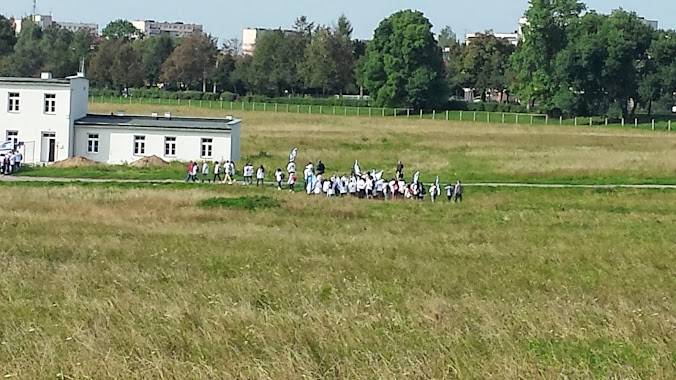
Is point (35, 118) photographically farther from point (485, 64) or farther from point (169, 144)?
point (485, 64)

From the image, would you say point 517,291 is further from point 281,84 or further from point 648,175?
point 281,84

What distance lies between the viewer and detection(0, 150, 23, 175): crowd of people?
159ft

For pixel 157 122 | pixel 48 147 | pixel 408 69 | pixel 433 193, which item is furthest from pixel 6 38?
pixel 433 193

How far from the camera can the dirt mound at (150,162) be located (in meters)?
52.3

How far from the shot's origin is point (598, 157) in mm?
60219

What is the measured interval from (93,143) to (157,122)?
3562 mm

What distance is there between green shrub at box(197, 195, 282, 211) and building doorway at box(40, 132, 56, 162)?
67.8 feet

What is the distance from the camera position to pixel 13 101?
5544 cm

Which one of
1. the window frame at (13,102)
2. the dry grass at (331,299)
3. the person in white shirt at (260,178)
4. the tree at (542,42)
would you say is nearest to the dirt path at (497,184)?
the person in white shirt at (260,178)

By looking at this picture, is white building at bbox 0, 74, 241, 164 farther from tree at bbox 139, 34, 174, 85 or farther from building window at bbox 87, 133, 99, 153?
tree at bbox 139, 34, 174, 85

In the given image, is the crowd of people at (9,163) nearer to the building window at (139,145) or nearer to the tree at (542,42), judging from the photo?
the building window at (139,145)

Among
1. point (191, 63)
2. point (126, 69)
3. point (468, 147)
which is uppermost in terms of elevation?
point (191, 63)

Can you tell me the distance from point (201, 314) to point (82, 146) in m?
45.6

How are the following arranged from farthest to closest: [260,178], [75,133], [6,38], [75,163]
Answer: [6,38] → [75,133] → [75,163] → [260,178]
